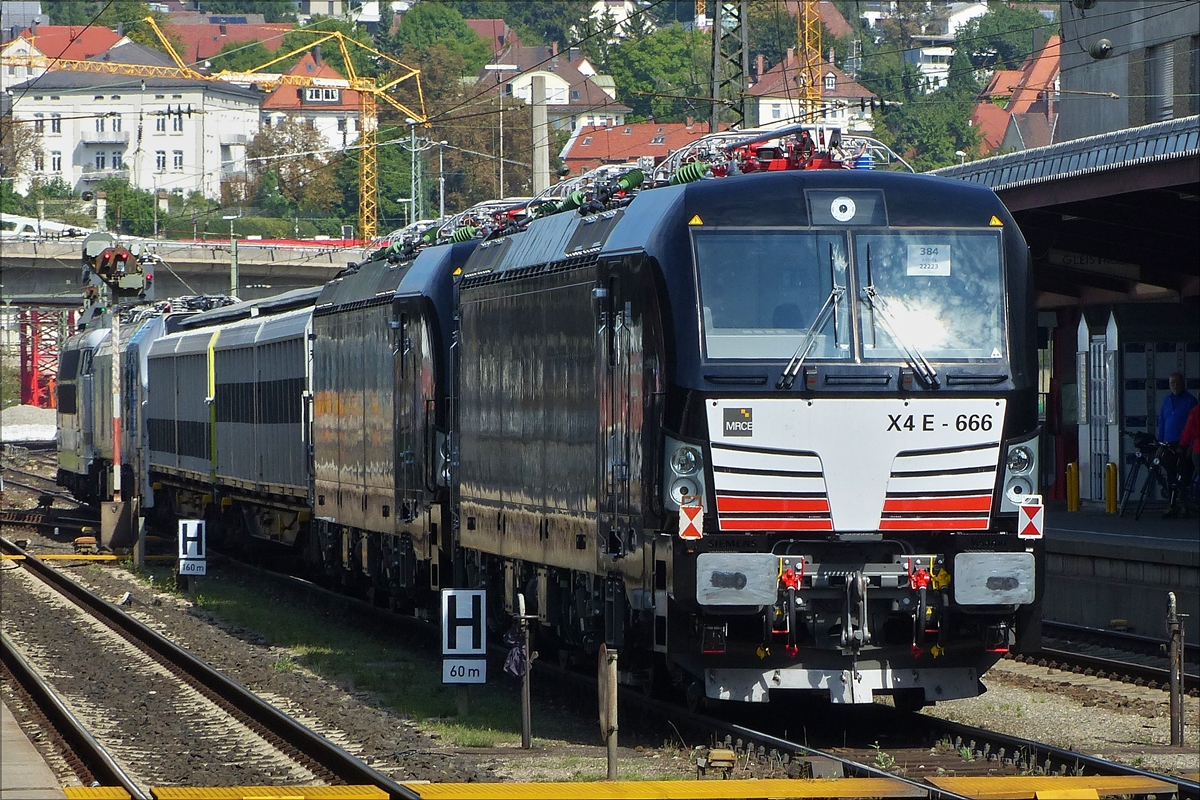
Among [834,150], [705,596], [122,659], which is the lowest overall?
[122,659]

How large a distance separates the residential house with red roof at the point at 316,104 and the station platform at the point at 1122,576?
466 ft

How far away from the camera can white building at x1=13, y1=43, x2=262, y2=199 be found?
151m

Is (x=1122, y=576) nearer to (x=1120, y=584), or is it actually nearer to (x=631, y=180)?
(x=1120, y=584)

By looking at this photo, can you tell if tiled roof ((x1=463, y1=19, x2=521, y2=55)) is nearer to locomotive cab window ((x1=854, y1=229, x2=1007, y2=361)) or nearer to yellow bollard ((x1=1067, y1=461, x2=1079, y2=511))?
yellow bollard ((x1=1067, y1=461, x2=1079, y2=511))

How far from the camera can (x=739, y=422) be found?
1127 centimetres

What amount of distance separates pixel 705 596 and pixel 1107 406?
14.9 metres

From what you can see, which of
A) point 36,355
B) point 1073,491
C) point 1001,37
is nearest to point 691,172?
point 1073,491

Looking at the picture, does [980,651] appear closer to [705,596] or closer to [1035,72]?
[705,596]

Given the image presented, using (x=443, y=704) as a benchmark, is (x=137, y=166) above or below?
above

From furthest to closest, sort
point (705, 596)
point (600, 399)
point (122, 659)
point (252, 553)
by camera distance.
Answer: point (252, 553) < point (122, 659) < point (600, 399) < point (705, 596)

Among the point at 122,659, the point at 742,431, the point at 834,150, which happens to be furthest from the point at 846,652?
the point at 122,659

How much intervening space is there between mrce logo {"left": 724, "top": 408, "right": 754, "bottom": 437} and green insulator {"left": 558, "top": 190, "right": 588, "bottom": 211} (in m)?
3.27

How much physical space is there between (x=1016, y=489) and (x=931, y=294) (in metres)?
1.23

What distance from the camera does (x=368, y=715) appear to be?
14.1 meters
